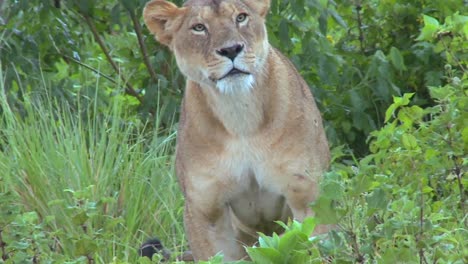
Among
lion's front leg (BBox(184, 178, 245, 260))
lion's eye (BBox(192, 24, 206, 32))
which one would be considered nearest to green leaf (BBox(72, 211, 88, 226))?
lion's front leg (BBox(184, 178, 245, 260))

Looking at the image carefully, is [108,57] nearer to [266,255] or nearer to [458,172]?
[458,172]

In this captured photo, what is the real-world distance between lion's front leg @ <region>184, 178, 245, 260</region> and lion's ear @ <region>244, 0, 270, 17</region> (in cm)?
71

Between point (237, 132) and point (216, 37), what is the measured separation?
40 centimetres

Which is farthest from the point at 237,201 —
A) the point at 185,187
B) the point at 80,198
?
the point at 80,198

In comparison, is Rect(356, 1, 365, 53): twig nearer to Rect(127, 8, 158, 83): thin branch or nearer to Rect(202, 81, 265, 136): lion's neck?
Rect(127, 8, 158, 83): thin branch

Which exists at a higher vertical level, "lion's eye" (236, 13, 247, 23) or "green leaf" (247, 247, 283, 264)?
"lion's eye" (236, 13, 247, 23)

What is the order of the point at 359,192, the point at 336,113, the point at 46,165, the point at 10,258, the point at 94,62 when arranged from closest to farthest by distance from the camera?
1. the point at 359,192
2. the point at 10,258
3. the point at 46,165
4. the point at 336,113
5. the point at 94,62

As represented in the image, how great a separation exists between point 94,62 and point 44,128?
2.27 metres

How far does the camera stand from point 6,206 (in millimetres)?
5363

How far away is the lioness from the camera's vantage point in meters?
5.59

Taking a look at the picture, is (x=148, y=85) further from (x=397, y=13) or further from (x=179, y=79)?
(x=397, y=13)

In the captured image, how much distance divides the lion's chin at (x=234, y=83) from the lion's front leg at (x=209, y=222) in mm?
361

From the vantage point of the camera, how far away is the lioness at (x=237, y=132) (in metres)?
5.59

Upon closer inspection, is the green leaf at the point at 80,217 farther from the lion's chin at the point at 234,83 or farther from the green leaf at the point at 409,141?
the green leaf at the point at 409,141
